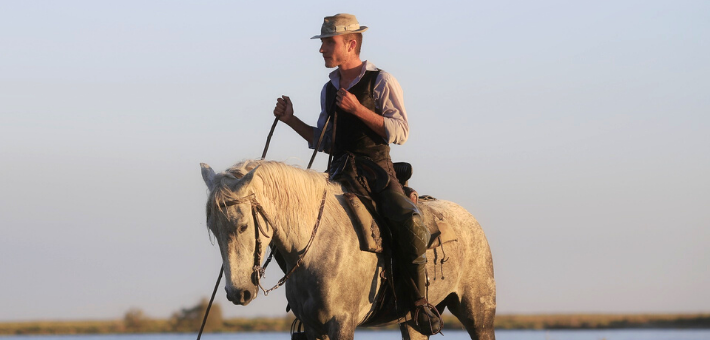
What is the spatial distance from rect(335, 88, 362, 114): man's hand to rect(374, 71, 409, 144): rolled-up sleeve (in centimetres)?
32

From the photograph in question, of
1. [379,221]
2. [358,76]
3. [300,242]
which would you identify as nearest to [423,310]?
[379,221]

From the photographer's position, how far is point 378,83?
7.43m

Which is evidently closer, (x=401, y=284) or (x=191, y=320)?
(x=401, y=284)

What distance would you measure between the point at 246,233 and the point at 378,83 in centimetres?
203

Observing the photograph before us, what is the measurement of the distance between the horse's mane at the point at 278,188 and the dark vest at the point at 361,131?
0.66 meters

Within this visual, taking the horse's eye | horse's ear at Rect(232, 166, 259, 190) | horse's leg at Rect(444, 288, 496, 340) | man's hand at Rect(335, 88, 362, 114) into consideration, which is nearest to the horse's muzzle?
the horse's eye

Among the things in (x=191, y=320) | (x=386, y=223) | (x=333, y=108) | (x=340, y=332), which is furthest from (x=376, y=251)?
(x=191, y=320)

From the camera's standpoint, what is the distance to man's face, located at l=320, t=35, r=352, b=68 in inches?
292

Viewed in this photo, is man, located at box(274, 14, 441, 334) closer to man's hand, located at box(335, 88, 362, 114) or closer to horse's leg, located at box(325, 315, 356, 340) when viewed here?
man's hand, located at box(335, 88, 362, 114)

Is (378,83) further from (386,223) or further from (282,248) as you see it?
(282,248)

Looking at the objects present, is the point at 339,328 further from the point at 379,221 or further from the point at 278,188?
the point at 278,188

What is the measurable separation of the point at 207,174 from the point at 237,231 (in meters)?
0.65

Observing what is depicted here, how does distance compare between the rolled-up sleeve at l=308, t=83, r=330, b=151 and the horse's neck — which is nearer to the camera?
the horse's neck

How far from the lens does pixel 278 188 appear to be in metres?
6.41
